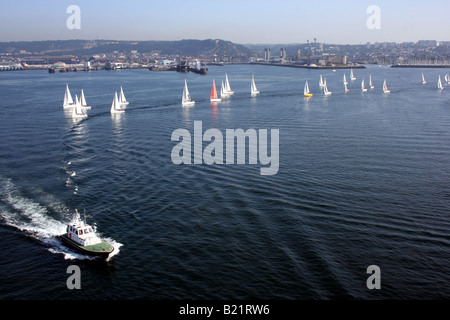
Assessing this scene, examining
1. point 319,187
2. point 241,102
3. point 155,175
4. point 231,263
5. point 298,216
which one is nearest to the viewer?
point 231,263

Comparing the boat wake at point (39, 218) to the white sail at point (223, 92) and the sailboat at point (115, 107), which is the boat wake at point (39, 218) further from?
the white sail at point (223, 92)

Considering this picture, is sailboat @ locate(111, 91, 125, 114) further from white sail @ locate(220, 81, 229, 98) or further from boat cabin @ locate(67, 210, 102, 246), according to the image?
boat cabin @ locate(67, 210, 102, 246)

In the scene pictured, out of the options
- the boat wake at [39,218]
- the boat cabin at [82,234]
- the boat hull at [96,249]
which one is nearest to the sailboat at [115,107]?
the boat wake at [39,218]

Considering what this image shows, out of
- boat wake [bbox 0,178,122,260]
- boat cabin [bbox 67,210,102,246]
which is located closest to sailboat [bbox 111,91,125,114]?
boat wake [bbox 0,178,122,260]

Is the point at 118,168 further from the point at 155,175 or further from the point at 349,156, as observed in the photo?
the point at 349,156

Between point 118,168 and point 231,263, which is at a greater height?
point 118,168

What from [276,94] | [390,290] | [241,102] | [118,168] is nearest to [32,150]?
[118,168]
